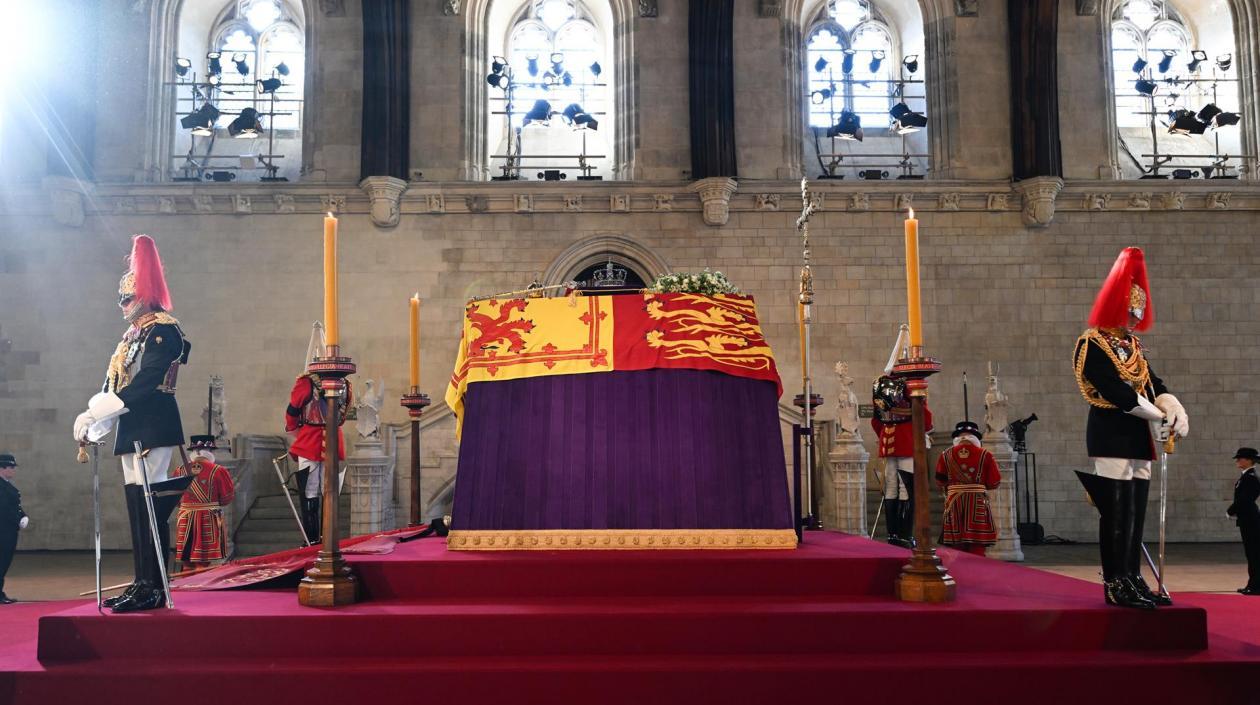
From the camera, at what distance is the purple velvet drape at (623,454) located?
5461 millimetres

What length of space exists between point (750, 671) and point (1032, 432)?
1221 centimetres

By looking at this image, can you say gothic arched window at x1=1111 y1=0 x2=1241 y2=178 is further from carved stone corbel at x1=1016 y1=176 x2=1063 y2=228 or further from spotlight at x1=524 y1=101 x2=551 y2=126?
spotlight at x1=524 y1=101 x2=551 y2=126

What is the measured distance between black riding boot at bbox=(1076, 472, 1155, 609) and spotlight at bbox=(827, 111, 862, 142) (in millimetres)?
11316

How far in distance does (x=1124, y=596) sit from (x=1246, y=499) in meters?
5.49

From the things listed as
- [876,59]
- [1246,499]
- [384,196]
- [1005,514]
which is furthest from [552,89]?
[1246,499]

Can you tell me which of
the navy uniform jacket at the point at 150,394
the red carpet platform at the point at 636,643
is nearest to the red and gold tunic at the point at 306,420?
the navy uniform jacket at the point at 150,394

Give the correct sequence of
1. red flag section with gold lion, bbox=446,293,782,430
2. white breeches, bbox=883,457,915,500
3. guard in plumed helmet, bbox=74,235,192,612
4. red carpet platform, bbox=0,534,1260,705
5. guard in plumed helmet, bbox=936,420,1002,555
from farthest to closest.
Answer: guard in plumed helmet, bbox=936,420,1002,555 < white breeches, bbox=883,457,915,500 < red flag section with gold lion, bbox=446,293,782,430 < guard in plumed helmet, bbox=74,235,192,612 < red carpet platform, bbox=0,534,1260,705

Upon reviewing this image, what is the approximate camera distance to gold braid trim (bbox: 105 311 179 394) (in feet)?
15.9

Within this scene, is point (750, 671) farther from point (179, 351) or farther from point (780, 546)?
point (179, 351)

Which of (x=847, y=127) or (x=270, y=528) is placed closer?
(x=270, y=528)

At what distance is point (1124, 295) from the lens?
487 cm

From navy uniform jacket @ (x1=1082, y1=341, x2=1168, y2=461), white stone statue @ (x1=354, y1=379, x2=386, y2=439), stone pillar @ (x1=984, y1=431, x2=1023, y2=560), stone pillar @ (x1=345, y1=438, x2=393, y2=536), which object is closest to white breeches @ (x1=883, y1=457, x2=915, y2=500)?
navy uniform jacket @ (x1=1082, y1=341, x2=1168, y2=461)

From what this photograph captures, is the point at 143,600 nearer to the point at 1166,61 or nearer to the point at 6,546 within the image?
the point at 6,546

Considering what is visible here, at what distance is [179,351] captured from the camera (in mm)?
4945
